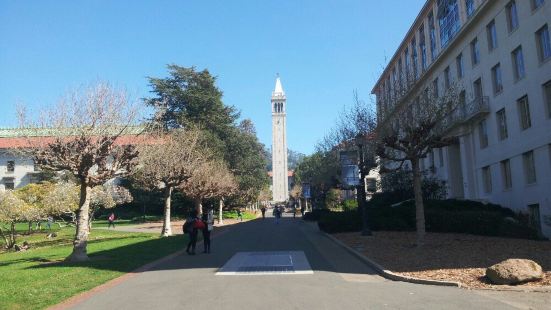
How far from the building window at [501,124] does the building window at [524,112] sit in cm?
204

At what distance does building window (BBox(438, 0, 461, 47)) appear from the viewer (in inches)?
1398

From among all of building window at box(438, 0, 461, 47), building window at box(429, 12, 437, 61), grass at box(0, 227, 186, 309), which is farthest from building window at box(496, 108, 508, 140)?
grass at box(0, 227, 186, 309)

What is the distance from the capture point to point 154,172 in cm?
3098

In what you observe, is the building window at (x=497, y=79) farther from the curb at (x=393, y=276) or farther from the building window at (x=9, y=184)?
the building window at (x=9, y=184)

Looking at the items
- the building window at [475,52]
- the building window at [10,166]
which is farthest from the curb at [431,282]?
the building window at [10,166]

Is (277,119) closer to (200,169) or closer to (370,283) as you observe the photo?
(200,169)

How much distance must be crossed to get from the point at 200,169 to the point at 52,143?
67.4 feet

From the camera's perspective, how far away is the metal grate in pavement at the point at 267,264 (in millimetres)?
13508

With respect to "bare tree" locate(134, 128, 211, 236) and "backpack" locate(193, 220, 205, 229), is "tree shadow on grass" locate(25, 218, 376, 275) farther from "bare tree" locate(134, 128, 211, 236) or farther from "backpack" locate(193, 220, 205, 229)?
"bare tree" locate(134, 128, 211, 236)

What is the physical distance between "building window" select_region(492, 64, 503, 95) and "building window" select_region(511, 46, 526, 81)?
5.89 ft

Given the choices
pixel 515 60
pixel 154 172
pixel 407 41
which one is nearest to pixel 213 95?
pixel 407 41

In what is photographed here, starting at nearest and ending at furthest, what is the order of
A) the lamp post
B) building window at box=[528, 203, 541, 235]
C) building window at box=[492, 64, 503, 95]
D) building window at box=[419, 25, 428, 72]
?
the lamp post
building window at box=[528, 203, 541, 235]
building window at box=[492, 64, 503, 95]
building window at box=[419, 25, 428, 72]

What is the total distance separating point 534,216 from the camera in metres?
26.2

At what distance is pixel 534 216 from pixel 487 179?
6516 mm
